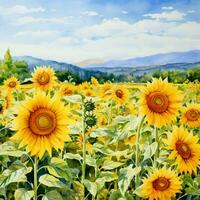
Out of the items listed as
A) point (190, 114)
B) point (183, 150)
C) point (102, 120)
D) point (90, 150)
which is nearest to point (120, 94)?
point (102, 120)

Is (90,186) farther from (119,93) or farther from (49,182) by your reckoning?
(119,93)

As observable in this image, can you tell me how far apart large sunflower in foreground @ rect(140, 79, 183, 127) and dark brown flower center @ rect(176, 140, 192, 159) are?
14cm

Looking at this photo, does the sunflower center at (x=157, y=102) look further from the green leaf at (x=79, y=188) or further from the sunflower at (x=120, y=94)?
the sunflower at (x=120, y=94)

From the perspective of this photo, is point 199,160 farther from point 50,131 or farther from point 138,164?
point 50,131

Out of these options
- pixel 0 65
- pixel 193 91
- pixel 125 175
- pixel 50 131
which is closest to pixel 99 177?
pixel 125 175

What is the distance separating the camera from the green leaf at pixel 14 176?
6.72 feet

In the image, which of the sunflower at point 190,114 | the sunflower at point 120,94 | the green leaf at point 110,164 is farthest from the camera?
the sunflower at point 120,94

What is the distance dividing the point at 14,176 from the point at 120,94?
5.49ft

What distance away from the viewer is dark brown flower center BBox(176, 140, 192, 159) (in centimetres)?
239

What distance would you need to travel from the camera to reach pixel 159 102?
2.32 metres

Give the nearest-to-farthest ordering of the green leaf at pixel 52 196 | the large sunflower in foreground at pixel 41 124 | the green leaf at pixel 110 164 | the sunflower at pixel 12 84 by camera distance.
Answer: the large sunflower in foreground at pixel 41 124, the green leaf at pixel 52 196, the green leaf at pixel 110 164, the sunflower at pixel 12 84

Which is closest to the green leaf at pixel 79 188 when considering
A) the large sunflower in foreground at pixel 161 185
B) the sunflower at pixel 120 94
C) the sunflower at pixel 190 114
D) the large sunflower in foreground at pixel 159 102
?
the large sunflower in foreground at pixel 161 185

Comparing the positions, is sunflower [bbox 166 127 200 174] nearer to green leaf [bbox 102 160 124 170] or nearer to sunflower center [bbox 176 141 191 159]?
sunflower center [bbox 176 141 191 159]

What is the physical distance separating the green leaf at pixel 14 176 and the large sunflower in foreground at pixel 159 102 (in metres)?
0.52
